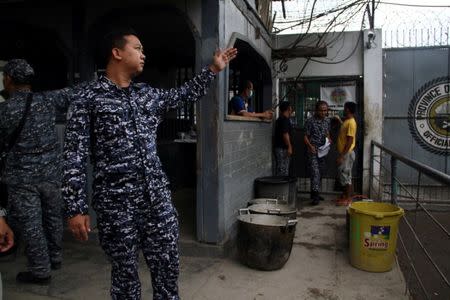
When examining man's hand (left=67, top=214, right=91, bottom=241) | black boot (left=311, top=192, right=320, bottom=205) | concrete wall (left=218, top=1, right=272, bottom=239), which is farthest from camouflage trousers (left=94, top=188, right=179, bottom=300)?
black boot (left=311, top=192, right=320, bottom=205)

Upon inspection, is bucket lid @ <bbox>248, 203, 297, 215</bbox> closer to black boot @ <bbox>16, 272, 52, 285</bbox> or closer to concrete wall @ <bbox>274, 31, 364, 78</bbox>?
black boot @ <bbox>16, 272, 52, 285</bbox>

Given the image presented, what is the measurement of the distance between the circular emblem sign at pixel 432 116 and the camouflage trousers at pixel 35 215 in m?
6.98

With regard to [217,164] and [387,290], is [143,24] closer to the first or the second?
[217,164]

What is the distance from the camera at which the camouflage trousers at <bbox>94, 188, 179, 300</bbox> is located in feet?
7.41

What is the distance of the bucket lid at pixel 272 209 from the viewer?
14.3 ft

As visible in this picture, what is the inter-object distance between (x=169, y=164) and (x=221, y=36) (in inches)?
151

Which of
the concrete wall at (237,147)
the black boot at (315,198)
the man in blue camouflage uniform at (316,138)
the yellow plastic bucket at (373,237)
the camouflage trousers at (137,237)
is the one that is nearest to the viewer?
the camouflage trousers at (137,237)

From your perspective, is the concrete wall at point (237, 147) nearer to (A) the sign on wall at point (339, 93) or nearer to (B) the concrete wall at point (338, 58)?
(B) the concrete wall at point (338, 58)

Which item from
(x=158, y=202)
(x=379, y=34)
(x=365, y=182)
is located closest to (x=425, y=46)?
(x=379, y=34)

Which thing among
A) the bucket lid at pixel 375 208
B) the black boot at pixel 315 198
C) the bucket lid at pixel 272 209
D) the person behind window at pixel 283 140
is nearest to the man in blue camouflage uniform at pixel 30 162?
the bucket lid at pixel 272 209

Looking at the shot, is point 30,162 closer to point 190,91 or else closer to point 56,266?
point 56,266

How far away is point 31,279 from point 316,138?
5.14 meters

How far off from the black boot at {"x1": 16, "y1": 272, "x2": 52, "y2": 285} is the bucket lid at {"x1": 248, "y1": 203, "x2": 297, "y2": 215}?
2.15m

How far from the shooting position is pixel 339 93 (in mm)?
8211
